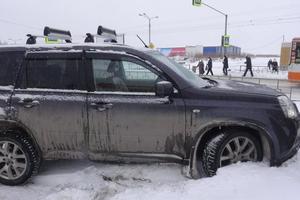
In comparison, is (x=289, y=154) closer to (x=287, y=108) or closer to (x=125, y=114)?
(x=287, y=108)

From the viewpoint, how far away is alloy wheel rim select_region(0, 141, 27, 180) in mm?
4770

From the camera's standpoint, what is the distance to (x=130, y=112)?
174 inches

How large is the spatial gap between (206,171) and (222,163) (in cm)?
21

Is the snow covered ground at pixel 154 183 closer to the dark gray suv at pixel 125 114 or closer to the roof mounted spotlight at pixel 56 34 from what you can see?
the dark gray suv at pixel 125 114

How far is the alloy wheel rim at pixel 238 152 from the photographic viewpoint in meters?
4.39

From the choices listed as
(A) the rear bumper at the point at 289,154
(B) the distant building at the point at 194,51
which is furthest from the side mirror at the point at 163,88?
(B) the distant building at the point at 194,51

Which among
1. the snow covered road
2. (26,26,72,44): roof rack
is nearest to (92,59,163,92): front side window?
the snow covered road

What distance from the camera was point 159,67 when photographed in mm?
4484

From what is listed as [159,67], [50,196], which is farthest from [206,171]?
[50,196]

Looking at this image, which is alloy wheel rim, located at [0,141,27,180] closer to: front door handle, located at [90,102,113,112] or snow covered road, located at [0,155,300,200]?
snow covered road, located at [0,155,300,200]

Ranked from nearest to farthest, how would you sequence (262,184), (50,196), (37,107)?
1. (262,184)
2. (50,196)
3. (37,107)

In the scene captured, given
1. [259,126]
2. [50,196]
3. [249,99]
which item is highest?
[249,99]

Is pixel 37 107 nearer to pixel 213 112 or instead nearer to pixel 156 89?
pixel 156 89

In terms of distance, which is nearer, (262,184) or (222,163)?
(262,184)
